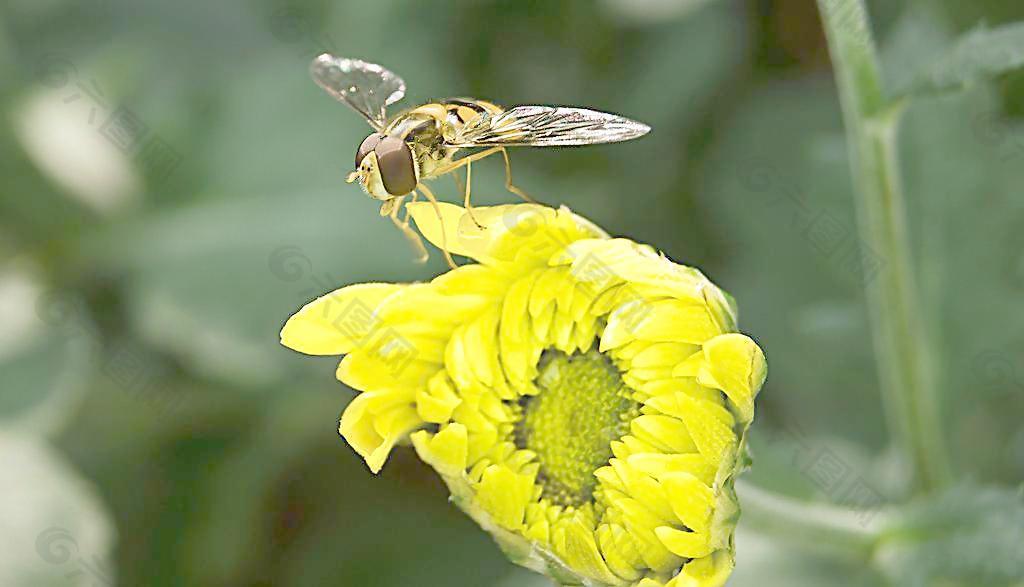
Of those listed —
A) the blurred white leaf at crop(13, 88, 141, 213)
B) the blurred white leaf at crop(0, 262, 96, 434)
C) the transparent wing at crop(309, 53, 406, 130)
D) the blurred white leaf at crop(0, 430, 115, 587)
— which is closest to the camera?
the transparent wing at crop(309, 53, 406, 130)

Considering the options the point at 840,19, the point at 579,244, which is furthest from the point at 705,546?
the point at 840,19

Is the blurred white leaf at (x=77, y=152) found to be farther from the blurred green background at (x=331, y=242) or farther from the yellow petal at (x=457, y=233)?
the yellow petal at (x=457, y=233)

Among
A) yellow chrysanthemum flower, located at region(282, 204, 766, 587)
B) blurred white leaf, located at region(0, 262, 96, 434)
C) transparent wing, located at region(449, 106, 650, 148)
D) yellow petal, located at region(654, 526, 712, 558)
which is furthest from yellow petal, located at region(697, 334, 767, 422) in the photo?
blurred white leaf, located at region(0, 262, 96, 434)

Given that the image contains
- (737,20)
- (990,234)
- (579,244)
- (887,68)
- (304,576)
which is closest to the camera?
(579,244)

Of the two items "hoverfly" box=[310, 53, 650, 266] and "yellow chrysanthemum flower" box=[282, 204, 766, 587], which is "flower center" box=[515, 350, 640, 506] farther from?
"hoverfly" box=[310, 53, 650, 266]

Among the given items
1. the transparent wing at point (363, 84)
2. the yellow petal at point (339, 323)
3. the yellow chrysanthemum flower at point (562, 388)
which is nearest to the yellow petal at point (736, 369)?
the yellow chrysanthemum flower at point (562, 388)

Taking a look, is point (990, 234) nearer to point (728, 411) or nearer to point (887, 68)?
point (887, 68)

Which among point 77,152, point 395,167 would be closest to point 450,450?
point 395,167
